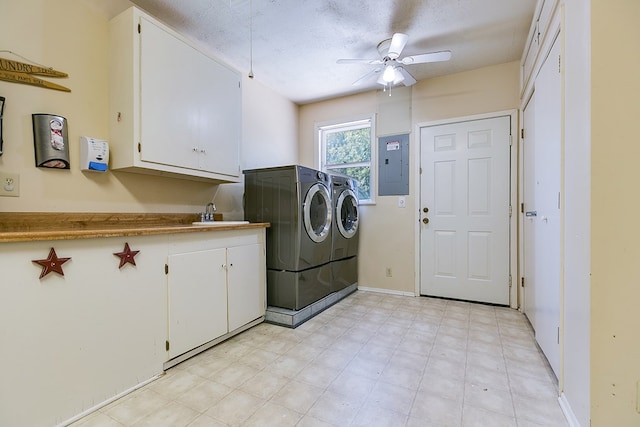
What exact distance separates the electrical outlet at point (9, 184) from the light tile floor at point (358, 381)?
1236mm

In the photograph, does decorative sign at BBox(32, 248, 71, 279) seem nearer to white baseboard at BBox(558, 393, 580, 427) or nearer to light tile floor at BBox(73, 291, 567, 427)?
light tile floor at BBox(73, 291, 567, 427)

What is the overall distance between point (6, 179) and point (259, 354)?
1799 mm

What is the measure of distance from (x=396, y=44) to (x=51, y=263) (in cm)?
266

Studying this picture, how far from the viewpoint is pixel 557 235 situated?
165 centimetres

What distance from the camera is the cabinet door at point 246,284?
7.61 ft

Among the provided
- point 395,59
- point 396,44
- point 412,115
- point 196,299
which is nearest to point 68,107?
point 196,299

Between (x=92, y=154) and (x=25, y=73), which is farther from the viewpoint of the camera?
(x=92, y=154)

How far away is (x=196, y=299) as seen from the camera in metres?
2.01

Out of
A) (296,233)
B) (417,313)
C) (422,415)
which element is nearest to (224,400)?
(422,415)

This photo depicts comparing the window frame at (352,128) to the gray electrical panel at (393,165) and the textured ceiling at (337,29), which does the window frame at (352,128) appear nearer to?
the gray electrical panel at (393,165)

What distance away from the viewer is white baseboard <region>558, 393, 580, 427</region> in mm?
1338

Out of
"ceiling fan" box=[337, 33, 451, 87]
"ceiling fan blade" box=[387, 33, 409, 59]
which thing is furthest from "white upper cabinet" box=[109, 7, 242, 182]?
"ceiling fan blade" box=[387, 33, 409, 59]

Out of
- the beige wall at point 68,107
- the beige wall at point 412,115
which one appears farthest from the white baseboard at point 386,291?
the beige wall at point 68,107

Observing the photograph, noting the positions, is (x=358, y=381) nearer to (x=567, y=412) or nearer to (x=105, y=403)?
(x=567, y=412)
